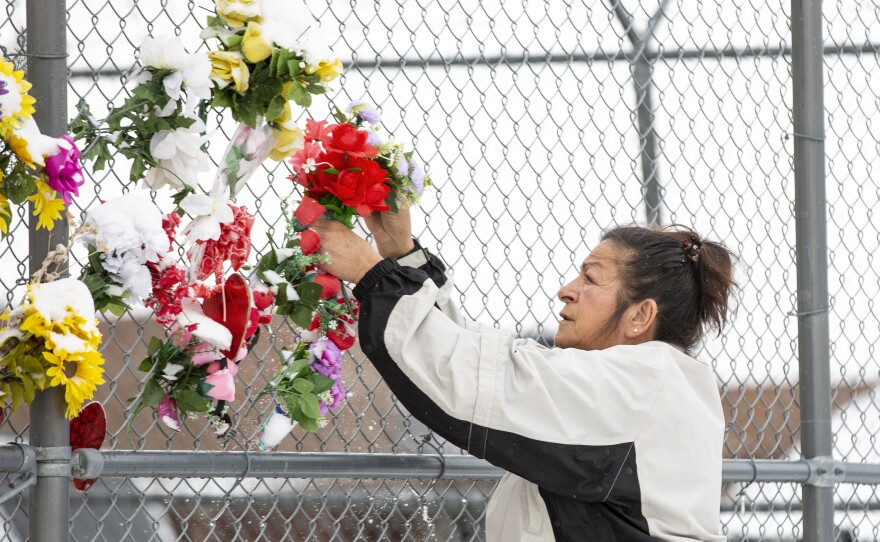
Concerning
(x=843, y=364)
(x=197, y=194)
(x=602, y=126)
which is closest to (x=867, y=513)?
(x=843, y=364)

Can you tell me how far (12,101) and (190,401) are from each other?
0.61 meters

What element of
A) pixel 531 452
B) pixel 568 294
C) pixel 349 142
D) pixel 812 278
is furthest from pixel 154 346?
pixel 812 278

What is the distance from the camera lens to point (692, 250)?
2709mm

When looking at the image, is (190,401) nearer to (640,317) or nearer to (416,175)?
(416,175)

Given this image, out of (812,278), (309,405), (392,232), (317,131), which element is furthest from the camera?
(812,278)

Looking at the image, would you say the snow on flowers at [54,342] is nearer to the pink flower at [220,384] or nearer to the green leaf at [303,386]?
the pink flower at [220,384]

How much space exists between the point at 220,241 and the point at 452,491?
→ 281 centimetres

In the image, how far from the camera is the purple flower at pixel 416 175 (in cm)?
233

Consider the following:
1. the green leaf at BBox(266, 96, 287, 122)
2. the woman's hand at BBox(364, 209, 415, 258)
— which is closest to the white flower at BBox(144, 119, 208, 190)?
the green leaf at BBox(266, 96, 287, 122)

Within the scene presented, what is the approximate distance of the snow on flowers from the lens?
174cm

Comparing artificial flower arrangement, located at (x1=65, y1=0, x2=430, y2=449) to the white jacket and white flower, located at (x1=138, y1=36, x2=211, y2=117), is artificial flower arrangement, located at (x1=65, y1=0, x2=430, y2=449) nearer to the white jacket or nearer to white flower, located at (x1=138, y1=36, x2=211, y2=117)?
white flower, located at (x1=138, y1=36, x2=211, y2=117)

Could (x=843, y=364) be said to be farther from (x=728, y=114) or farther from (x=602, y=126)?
(x=602, y=126)

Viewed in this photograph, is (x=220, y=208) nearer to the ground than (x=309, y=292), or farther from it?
farther from it

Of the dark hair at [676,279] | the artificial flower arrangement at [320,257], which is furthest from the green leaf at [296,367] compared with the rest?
the dark hair at [676,279]
